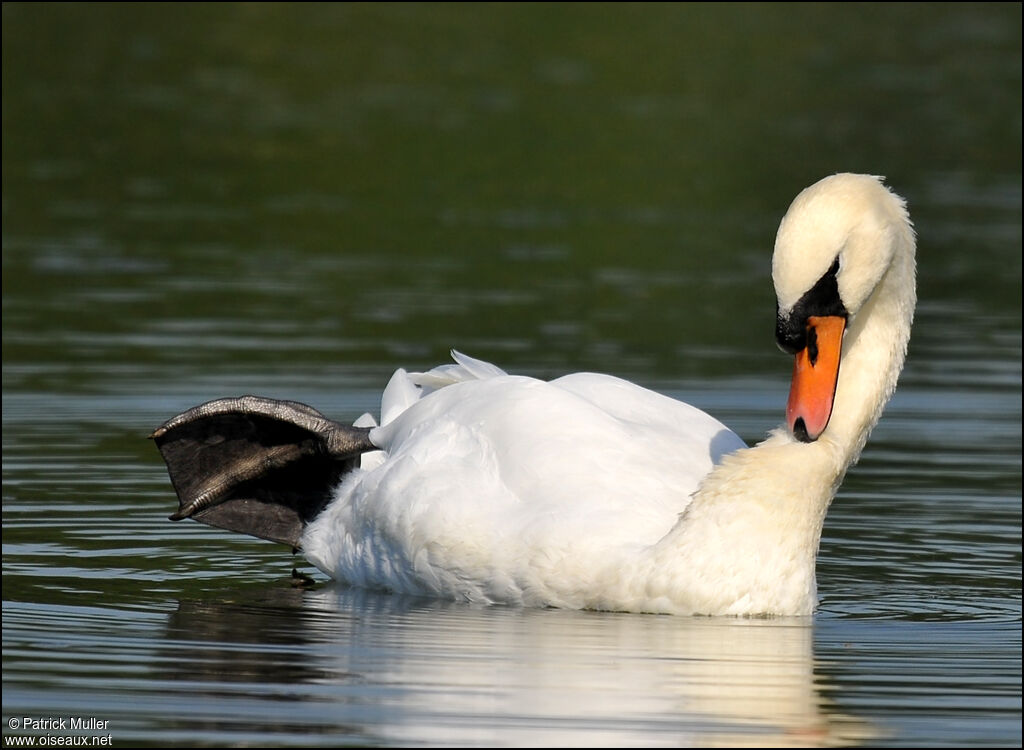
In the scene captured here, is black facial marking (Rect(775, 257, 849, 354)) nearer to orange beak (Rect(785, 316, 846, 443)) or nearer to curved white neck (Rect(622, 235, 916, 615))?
orange beak (Rect(785, 316, 846, 443))

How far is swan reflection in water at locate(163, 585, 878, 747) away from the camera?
677 cm

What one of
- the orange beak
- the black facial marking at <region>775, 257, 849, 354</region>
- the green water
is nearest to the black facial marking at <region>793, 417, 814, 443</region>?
the orange beak

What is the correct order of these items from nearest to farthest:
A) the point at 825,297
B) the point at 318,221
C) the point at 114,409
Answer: the point at 825,297 → the point at 114,409 → the point at 318,221

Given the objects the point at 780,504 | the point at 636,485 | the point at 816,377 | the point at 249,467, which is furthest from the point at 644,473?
the point at 249,467

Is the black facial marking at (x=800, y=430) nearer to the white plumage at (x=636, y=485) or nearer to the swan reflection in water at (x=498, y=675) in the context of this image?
the white plumage at (x=636, y=485)

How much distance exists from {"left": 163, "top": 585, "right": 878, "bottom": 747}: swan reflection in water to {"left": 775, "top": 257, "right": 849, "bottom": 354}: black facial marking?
1.01 metres

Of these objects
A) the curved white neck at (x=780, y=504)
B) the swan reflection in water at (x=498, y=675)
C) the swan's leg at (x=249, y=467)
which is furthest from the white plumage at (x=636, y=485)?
the swan's leg at (x=249, y=467)

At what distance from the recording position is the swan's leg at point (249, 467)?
386 inches

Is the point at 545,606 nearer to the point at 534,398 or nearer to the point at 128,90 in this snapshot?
the point at 534,398

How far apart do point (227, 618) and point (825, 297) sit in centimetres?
244

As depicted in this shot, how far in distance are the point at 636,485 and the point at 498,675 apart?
141 cm

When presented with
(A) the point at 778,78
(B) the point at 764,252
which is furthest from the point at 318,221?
(A) the point at 778,78

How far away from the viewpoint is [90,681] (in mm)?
7219

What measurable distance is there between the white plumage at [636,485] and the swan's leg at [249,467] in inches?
22.8
